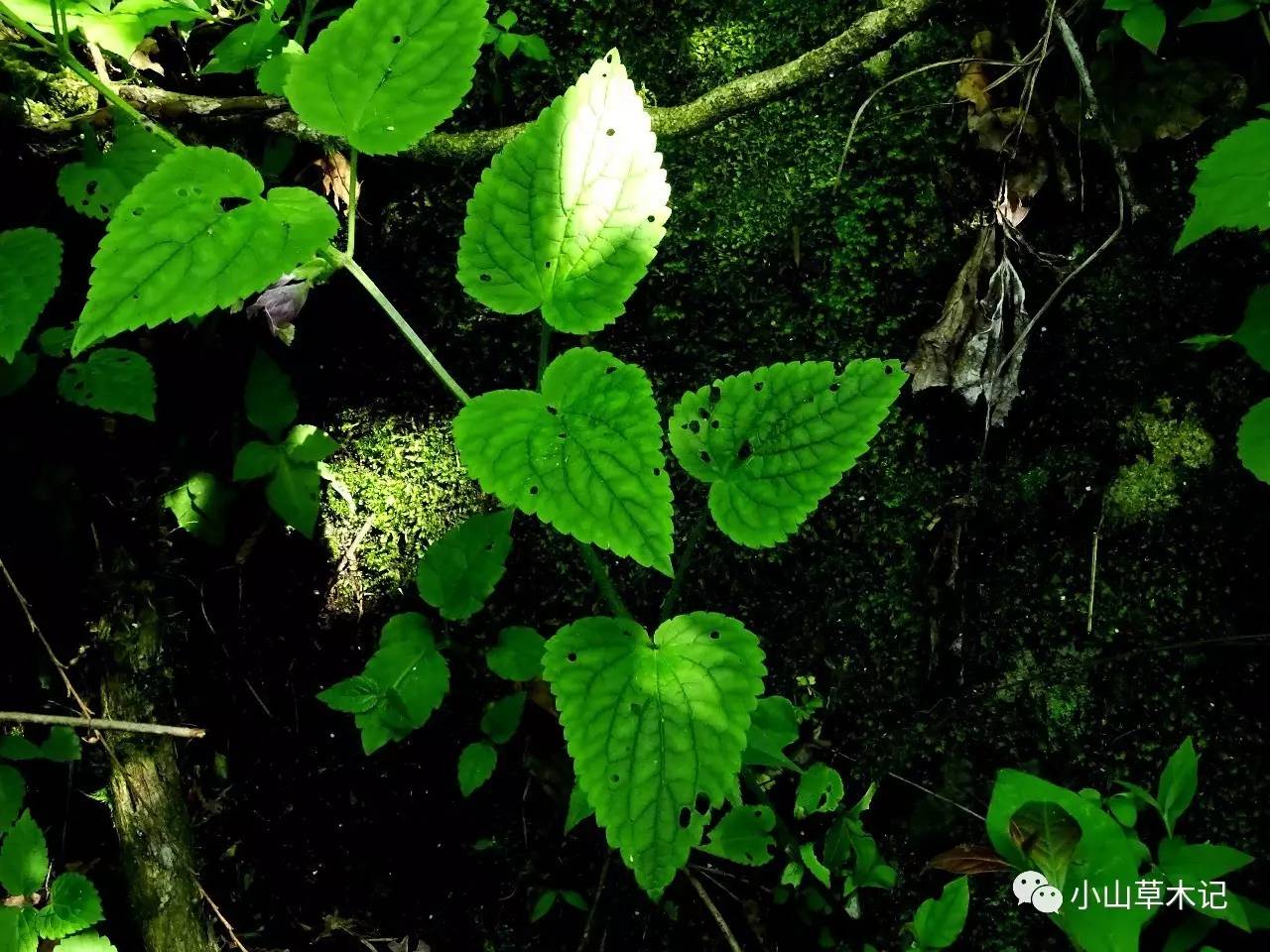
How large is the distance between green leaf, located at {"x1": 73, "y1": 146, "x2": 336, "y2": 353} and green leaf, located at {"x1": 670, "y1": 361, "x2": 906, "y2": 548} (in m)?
0.68

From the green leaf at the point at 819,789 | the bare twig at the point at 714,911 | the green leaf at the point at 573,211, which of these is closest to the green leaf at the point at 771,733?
the green leaf at the point at 819,789

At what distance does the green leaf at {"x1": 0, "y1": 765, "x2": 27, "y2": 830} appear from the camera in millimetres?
1778

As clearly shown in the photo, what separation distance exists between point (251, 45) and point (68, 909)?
1.90 m

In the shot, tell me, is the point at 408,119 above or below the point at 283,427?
above

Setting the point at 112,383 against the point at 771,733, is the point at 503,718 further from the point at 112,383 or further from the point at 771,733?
the point at 112,383

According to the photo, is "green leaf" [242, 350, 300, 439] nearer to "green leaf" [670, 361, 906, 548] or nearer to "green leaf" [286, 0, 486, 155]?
"green leaf" [286, 0, 486, 155]

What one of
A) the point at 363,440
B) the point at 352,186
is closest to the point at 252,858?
the point at 363,440

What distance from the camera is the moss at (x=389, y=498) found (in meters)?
1.92

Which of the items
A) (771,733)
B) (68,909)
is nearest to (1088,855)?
(771,733)

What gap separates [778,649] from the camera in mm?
1823

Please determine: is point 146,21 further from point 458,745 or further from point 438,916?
point 438,916

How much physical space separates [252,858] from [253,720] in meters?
0.33

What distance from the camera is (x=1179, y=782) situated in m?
1.58

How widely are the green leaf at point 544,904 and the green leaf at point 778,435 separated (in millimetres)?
1029
